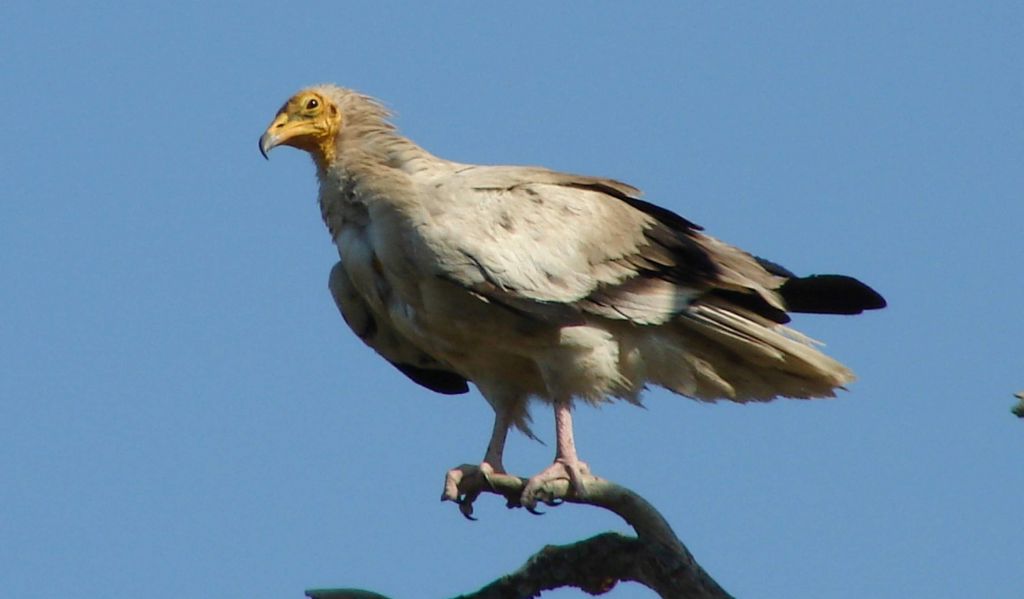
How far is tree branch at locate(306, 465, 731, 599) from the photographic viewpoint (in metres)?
7.23

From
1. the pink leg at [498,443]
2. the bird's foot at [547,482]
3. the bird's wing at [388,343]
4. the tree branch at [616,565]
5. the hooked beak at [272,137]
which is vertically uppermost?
the hooked beak at [272,137]

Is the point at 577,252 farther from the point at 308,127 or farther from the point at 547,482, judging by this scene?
the point at 308,127

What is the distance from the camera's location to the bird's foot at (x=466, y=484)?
898 cm

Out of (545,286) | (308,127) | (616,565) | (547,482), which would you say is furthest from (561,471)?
(308,127)

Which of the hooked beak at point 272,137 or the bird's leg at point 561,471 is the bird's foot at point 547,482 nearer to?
the bird's leg at point 561,471

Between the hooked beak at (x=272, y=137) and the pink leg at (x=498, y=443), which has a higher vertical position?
Answer: the hooked beak at (x=272, y=137)

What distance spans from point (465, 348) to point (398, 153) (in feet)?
3.62

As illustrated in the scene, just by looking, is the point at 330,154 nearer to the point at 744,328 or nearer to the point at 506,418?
the point at 506,418

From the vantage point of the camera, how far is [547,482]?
28.3 feet

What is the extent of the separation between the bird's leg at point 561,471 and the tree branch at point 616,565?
0.60m

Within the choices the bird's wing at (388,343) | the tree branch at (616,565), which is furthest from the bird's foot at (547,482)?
the bird's wing at (388,343)

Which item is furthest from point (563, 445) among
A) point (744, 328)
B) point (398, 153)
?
point (398, 153)

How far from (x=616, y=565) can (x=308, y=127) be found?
3458 millimetres

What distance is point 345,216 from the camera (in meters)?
9.49
